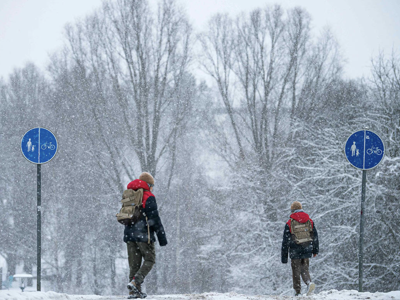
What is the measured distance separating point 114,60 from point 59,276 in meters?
12.7

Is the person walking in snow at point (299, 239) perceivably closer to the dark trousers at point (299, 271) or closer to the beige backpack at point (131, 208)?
the dark trousers at point (299, 271)

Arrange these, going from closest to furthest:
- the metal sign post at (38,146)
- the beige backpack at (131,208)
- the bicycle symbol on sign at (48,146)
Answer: the beige backpack at (131,208), the metal sign post at (38,146), the bicycle symbol on sign at (48,146)

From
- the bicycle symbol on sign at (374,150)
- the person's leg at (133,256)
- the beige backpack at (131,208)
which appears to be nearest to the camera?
the beige backpack at (131,208)

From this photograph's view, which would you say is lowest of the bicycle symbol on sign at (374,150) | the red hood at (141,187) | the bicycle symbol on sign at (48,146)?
the red hood at (141,187)

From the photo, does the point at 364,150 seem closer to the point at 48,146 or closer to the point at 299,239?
the point at 299,239

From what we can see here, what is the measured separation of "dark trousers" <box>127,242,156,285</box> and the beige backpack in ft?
1.17

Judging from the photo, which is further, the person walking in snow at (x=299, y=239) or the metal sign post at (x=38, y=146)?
the person walking in snow at (x=299, y=239)

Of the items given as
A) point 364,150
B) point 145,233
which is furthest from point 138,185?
point 364,150

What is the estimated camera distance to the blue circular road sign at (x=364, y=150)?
7.84 metres

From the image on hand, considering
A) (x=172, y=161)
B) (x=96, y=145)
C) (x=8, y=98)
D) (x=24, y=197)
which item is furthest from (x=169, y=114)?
(x=8, y=98)

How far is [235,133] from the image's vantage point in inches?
821

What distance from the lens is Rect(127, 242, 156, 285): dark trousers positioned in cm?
617

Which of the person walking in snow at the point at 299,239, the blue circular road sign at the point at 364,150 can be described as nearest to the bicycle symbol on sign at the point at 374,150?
the blue circular road sign at the point at 364,150

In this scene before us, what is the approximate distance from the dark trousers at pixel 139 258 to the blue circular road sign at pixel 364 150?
12.4 ft
